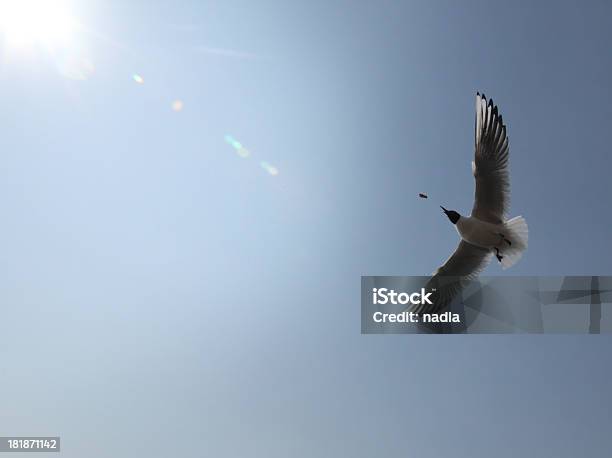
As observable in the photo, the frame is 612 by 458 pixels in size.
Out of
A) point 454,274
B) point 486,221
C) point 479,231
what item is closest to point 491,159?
point 486,221

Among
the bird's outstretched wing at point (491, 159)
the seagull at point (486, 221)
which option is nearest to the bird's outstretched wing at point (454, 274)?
the seagull at point (486, 221)

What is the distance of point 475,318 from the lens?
→ 16141 millimetres

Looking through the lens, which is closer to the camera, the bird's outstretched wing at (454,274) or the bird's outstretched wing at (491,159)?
the bird's outstretched wing at (491,159)

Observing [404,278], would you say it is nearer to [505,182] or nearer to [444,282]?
[444,282]

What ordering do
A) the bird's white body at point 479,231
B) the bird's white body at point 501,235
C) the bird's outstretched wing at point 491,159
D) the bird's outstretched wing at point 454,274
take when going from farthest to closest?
1. the bird's outstretched wing at point 454,274
2. the bird's white body at point 479,231
3. the bird's white body at point 501,235
4. the bird's outstretched wing at point 491,159

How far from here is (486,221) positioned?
15281mm

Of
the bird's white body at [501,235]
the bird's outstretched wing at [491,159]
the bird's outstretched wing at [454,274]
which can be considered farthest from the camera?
the bird's outstretched wing at [454,274]

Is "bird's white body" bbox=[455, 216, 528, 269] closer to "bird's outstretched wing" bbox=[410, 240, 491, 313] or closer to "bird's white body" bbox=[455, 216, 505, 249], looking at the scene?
"bird's white body" bbox=[455, 216, 505, 249]

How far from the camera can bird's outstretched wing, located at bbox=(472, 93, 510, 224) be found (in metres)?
14.8

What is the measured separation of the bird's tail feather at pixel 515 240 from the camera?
49.5 feet

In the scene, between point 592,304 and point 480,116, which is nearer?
point 480,116

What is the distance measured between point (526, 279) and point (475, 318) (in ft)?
3.52

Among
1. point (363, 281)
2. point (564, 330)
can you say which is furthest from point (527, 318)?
point (363, 281)

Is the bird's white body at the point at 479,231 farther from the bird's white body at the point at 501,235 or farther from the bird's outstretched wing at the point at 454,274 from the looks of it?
the bird's outstretched wing at the point at 454,274
